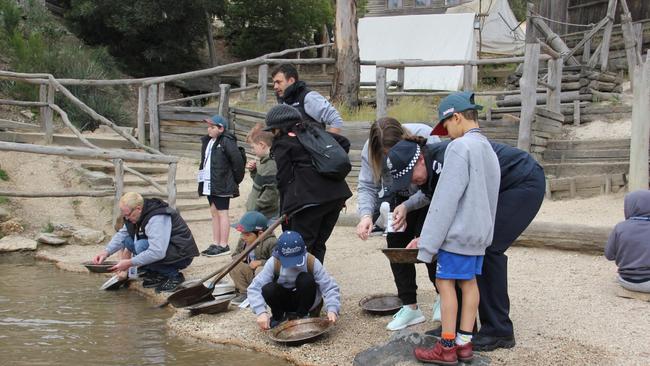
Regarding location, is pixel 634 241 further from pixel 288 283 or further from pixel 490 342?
pixel 288 283

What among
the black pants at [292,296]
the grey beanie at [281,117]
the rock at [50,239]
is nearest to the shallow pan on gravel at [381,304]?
the black pants at [292,296]

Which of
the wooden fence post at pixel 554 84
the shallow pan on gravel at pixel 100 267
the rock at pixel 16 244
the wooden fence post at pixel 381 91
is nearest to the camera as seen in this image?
the shallow pan on gravel at pixel 100 267

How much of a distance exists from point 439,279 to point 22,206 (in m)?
6.61

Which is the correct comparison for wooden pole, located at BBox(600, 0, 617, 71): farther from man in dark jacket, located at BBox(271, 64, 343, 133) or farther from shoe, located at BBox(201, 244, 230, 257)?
man in dark jacket, located at BBox(271, 64, 343, 133)

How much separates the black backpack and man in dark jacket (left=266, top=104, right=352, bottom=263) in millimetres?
43

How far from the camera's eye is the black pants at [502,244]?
388cm

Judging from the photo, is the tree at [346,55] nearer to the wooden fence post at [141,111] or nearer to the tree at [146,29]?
the wooden fence post at [141,111]

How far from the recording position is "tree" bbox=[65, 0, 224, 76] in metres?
19.9

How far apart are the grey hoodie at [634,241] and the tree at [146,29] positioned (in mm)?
16873

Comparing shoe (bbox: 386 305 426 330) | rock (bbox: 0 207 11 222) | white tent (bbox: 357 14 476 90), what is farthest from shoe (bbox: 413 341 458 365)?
white tent (bbox: 357 14 476 90)

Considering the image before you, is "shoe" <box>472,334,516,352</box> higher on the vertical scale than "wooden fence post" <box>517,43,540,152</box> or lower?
lower

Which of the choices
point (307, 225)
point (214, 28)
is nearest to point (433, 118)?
point (307, 225)

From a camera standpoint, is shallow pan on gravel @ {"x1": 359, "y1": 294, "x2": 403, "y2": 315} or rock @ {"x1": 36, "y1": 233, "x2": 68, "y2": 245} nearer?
shallow pan on gravel @ {"x1": 359, "y1": 294, "x2": 403, "y2": 315}

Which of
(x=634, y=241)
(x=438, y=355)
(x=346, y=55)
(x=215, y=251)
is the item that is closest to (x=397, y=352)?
(x=438, y=355)
